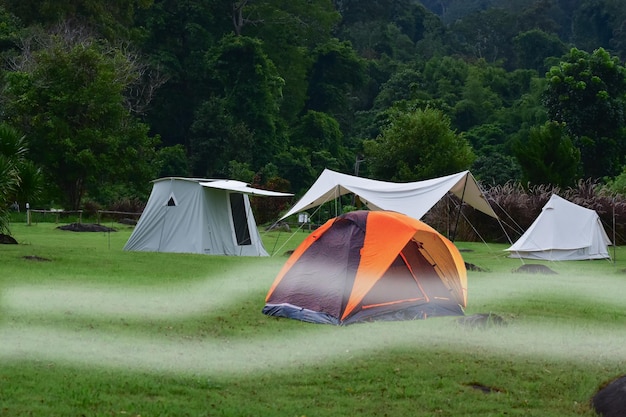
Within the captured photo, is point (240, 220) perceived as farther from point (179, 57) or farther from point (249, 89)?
point (179, 57)

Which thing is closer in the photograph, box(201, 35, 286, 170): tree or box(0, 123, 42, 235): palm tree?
box(0, 123, 42, 235): palm tree

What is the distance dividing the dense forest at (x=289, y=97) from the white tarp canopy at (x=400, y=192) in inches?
248

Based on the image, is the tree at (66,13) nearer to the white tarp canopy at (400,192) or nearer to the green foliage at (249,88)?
the green foliage at (249,88)

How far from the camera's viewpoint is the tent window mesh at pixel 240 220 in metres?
21.2

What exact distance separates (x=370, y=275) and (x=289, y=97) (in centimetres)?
5063

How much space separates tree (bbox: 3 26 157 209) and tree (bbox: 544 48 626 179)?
21134mm

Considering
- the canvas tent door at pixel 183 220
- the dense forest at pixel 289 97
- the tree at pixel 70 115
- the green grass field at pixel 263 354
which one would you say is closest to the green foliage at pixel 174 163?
the dense forest at pixel 289 97

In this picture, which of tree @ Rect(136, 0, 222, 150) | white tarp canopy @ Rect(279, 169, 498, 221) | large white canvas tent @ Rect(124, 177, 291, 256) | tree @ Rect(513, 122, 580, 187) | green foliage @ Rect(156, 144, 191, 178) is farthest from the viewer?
tree @ Rect(136, 0, 222, 150)

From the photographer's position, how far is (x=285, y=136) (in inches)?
2206

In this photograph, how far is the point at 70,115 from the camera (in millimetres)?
36844

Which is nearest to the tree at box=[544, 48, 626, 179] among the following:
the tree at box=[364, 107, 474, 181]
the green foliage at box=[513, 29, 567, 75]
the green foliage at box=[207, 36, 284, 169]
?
the tree at box=[364, 107, 474, 181]

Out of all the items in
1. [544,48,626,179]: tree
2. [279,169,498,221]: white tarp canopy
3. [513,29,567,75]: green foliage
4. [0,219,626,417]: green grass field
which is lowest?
[0,219,626,417]: green grass field

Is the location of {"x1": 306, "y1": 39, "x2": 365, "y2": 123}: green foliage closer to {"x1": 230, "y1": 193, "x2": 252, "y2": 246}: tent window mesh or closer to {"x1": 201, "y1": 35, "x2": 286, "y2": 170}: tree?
{"x1": 201, "y1": 35, "x2": 286, "y2": 170}: tree

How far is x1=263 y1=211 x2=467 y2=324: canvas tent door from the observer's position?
11.1 metres
